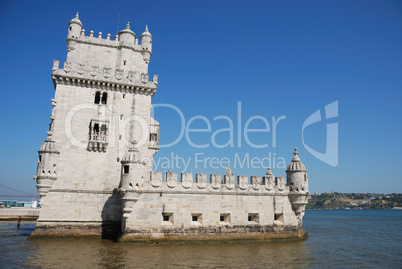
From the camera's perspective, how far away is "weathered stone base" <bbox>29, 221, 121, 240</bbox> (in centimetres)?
2217

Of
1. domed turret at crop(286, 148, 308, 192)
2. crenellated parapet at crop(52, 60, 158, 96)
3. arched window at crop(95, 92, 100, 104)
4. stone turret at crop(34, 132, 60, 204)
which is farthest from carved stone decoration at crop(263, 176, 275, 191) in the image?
stone turret at crop(34, 132, 60, 204)

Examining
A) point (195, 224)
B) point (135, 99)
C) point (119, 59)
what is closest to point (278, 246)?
point (195, 224)

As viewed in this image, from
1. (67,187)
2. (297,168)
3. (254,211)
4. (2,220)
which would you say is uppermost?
(297,168)

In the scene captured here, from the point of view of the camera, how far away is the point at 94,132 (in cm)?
2472

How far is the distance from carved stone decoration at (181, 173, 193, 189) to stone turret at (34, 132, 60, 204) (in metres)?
10.7

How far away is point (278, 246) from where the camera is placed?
74.3 feet

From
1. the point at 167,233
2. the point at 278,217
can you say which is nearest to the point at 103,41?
the point at 167,233

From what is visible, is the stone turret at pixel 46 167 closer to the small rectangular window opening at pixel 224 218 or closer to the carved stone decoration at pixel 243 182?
the small rectangular window opening at pixel 224 218

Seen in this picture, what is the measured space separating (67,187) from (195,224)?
11.4 meters

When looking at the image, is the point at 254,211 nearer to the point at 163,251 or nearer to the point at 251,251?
the point at 251,251

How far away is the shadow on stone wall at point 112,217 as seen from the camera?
2352 centimetres

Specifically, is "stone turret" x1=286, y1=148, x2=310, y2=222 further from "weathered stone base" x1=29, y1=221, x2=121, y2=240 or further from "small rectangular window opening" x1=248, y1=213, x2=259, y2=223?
"weathered stone base" x1=29, y1=221, x2=121, y2=240

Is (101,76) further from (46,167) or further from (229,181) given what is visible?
(229,181)

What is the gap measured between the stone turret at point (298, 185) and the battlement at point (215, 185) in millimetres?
733
